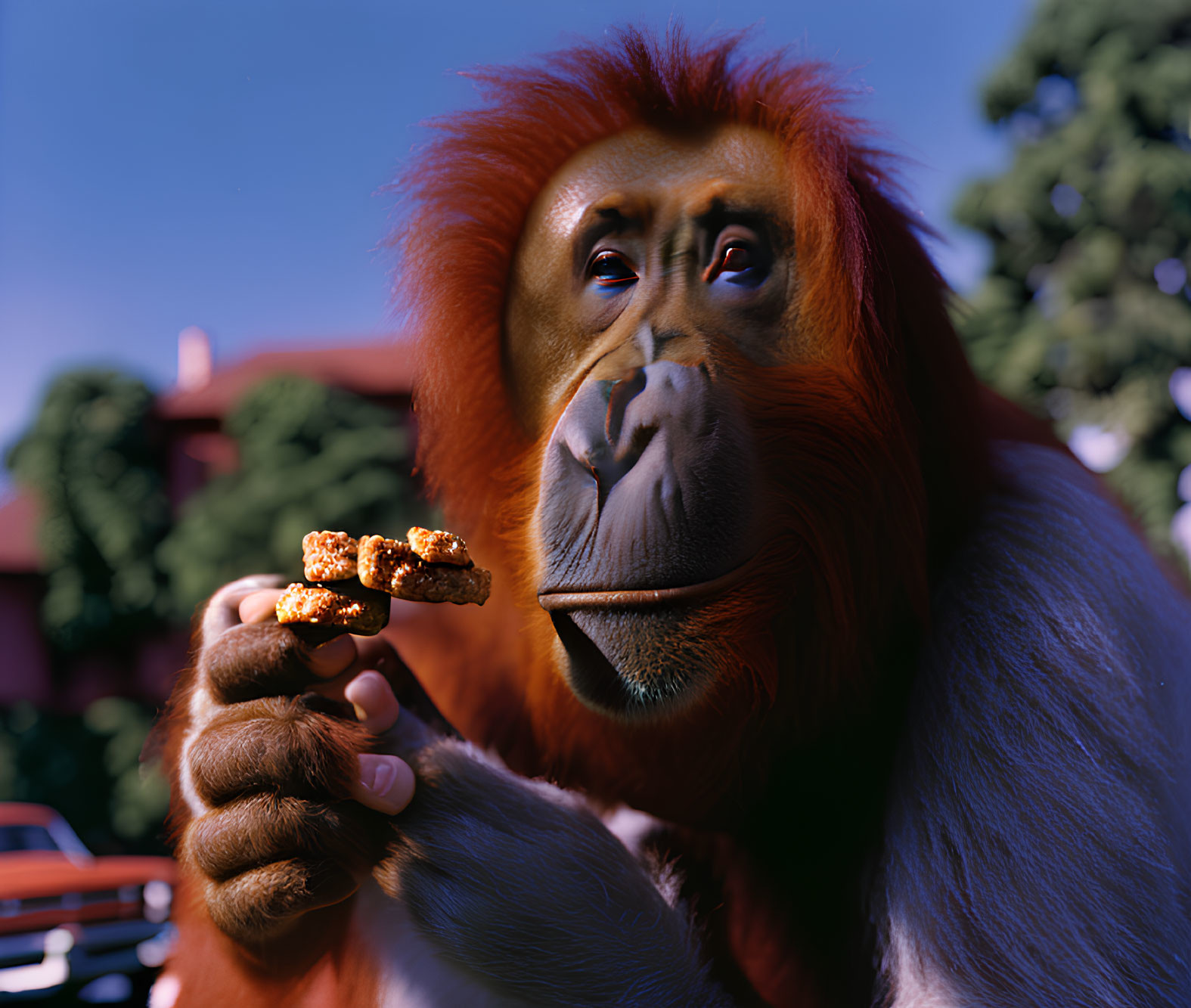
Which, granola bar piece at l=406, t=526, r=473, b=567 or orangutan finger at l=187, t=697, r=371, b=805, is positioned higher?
granola bar piece at l=406, t=526, r=473, b=567

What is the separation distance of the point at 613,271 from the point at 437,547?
0.49 metres

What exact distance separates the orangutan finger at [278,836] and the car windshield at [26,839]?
6769mm

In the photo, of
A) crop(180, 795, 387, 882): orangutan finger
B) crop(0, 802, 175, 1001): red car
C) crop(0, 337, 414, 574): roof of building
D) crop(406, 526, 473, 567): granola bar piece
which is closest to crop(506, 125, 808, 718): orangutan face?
crop(406, 526, 473, 567): granola bar piece

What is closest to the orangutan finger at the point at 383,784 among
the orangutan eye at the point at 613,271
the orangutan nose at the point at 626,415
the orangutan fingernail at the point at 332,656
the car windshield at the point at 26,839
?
the orangutan fingernail at the point at 332,656

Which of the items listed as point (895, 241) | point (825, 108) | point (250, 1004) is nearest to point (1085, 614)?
point (895, 241)

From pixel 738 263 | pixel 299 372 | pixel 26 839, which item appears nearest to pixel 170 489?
pixel 299 372

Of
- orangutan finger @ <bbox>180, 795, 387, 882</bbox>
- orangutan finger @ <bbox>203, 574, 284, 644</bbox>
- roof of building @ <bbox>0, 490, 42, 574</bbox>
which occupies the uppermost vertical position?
orangutan finger @ <bbox>203, 574, 284, 644</bbox>

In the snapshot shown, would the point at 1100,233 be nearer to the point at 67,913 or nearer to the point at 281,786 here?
the point at 281,786

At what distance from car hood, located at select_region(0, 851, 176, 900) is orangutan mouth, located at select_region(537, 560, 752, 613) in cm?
512

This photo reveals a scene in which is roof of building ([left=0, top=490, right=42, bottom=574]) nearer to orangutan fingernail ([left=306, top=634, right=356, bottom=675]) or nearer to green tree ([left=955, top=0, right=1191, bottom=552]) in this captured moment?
green tree ([left=955, top=0, right=1191, bottom=552])

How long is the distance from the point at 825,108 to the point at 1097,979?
1.17m

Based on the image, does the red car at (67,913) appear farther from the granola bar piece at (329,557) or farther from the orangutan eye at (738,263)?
the orangutan eye at (738,263)

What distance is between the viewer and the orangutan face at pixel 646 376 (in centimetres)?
112

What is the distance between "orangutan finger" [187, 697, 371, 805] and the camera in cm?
114
